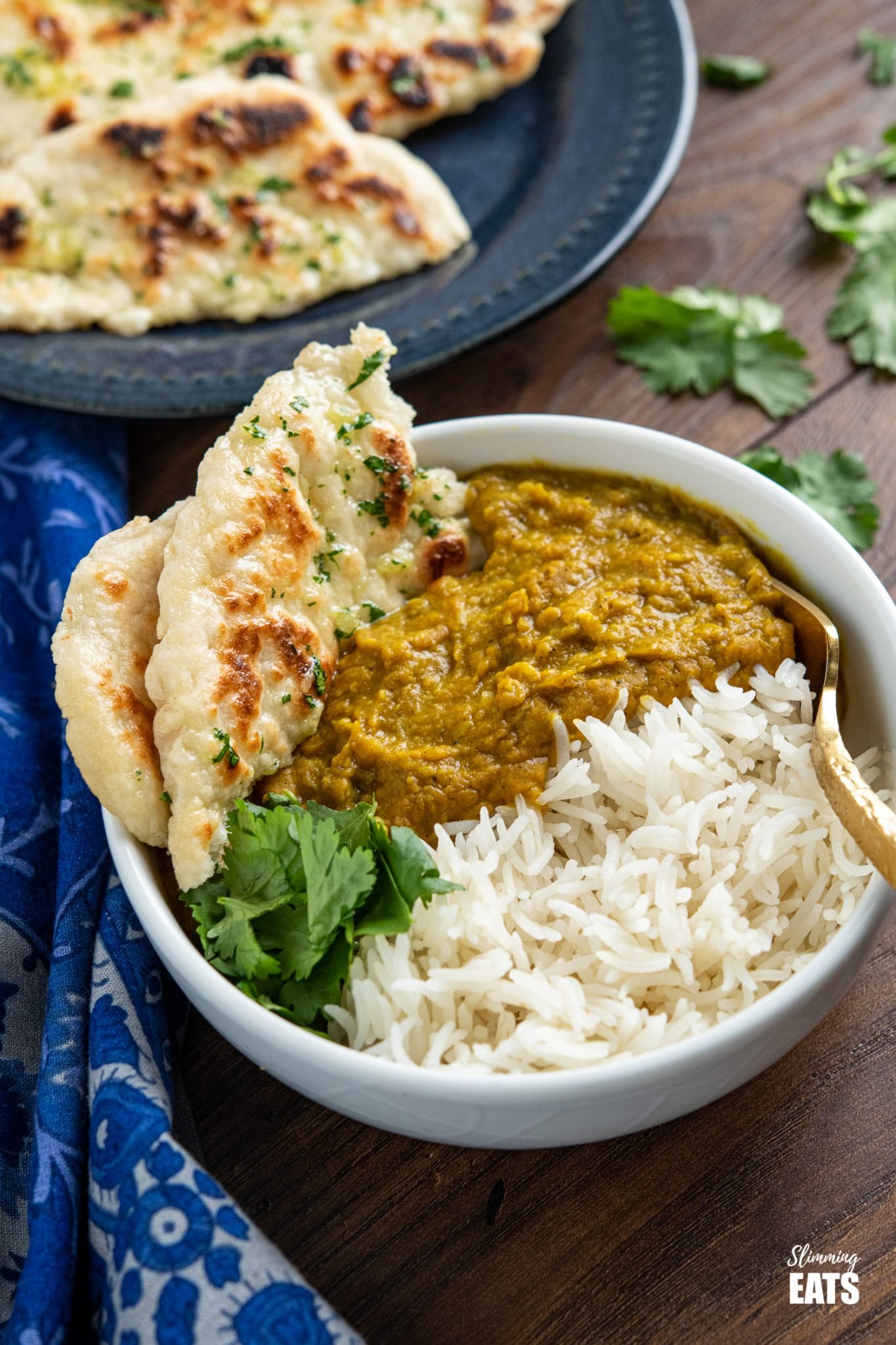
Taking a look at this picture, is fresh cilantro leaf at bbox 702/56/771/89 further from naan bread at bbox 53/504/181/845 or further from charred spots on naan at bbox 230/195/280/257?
naan bread at bbox 53/504/181/845

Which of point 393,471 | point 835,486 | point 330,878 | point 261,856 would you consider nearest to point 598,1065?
point 330,878

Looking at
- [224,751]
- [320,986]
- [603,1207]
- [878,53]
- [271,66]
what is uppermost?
[878,53]

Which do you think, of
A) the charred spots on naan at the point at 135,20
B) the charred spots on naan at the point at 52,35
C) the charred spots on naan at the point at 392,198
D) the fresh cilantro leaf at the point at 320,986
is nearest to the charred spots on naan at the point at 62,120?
the charred spots on naan at the point at 52,35

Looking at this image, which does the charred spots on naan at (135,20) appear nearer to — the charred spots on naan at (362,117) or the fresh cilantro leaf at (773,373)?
the charred spots on naan at (362,117)

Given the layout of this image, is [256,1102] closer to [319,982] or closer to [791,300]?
[319,982]

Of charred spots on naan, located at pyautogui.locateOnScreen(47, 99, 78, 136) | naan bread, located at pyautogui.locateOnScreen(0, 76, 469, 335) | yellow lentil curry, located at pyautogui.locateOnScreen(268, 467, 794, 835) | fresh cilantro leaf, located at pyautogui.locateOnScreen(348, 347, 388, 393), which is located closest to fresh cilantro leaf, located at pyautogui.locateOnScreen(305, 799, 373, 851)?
yellow lentil curry, located at pyautogui.locateOnScreen(268, 467, 794, 835)

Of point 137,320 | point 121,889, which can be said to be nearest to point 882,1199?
point 121,889

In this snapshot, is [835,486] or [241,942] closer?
[241,942]

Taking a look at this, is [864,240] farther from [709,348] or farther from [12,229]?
[12,229]
